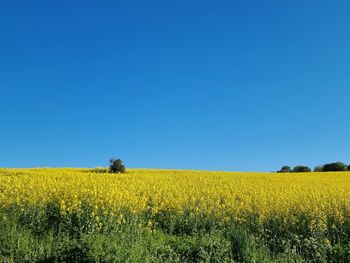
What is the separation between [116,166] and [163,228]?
1114 inches

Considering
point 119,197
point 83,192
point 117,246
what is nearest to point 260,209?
point 119,197

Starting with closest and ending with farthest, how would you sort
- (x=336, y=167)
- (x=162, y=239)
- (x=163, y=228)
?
(x=162, y=239) < (x=163, y=228) < (x=336, y=167)

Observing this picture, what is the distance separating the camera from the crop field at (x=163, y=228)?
38.7 feet

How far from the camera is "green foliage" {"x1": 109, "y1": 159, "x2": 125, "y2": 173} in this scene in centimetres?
4478

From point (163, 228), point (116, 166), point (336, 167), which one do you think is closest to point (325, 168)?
point (336, 167)

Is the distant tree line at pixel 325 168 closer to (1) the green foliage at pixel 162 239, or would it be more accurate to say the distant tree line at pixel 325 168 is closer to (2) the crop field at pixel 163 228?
(2) the crop field at pixel 163 228

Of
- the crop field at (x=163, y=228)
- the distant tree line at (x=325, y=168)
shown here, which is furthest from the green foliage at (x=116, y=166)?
the distant tree line at (x=325, y=168)

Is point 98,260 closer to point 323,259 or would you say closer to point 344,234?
point 323,259

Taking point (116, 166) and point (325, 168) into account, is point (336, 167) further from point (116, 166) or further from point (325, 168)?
point (116, 166)

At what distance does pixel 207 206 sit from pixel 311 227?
483cm

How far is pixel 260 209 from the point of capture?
18609 mm

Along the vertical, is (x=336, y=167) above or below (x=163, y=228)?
above

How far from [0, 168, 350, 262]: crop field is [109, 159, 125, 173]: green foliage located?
23.8m

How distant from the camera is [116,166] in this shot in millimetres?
44844
